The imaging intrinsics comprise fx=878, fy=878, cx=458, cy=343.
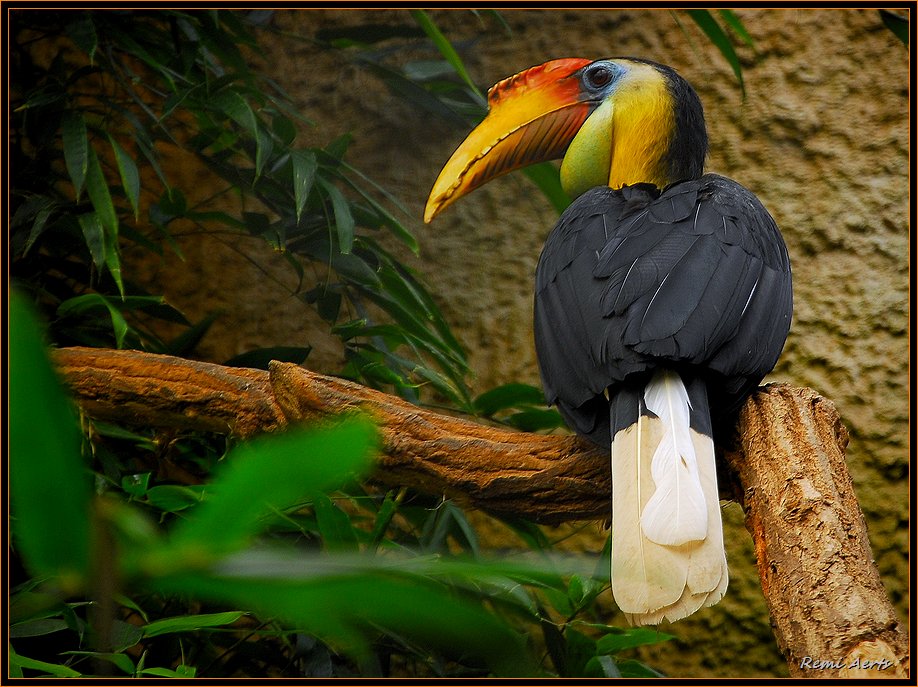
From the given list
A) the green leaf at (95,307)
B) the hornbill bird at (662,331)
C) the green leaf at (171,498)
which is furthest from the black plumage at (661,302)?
the green leaf at (95,307)

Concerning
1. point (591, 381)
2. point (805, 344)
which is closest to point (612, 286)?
point (591, 381)

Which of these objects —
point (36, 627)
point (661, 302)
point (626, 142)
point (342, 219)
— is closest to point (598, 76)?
point (626, 142)

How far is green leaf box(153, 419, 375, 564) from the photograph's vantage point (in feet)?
0.65

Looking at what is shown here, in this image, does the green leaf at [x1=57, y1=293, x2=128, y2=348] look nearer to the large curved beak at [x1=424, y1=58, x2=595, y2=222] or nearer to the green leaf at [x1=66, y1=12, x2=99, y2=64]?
the green leaf at [x1=66, y1=12, x2=99, y2=64]

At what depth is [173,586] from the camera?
8.7 inches

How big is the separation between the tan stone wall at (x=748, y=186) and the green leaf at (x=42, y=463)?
6.83ft

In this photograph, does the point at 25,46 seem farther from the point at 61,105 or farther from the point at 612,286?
the point at 612,286

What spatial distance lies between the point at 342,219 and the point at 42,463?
142 cm

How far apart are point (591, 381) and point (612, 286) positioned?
135 millimetres

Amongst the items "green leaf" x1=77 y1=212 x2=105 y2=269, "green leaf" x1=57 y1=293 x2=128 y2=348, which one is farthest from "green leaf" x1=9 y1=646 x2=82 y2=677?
"green leaf" x1=77 y1=212 x2=105 y2=269

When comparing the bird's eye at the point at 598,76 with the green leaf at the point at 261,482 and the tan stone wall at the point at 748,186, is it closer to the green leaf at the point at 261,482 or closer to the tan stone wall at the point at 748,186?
the tan stone wall at the point at 748,186

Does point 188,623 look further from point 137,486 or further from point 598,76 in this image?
→ point 598,76
